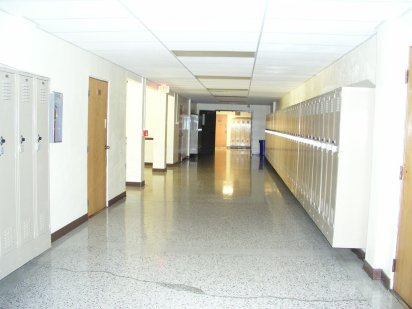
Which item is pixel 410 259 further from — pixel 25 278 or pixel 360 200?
pixel 25 278

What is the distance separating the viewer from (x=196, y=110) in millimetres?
18453

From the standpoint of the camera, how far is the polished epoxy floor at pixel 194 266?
3287mm

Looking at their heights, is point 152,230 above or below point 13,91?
below

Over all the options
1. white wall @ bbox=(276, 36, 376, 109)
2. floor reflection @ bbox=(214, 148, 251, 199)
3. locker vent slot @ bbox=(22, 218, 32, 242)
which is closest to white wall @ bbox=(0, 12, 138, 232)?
locker vent slot @ bbox=(22, 218, 32, 242)

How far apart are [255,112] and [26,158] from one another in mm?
15717

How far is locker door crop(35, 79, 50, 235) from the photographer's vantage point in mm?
4027

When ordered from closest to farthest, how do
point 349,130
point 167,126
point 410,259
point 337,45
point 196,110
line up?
point 410,259 < point 349,130 < point 337,45 < point 167,126 < point 196,110

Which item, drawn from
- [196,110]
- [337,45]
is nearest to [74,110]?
[337,45]

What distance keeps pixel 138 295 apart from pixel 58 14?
2.59 m

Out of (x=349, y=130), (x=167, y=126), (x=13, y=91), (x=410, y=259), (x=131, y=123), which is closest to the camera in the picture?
(x=410, y=259)

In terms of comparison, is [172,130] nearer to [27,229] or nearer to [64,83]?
[64,83]

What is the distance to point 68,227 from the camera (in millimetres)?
5145

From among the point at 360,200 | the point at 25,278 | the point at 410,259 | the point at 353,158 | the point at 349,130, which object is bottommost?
the point at 25,278

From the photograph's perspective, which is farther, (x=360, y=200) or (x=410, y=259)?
(x=360, y=200)
